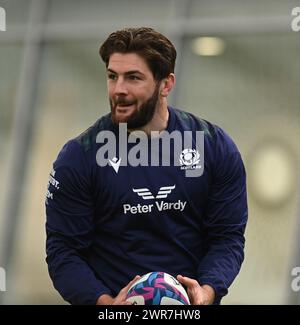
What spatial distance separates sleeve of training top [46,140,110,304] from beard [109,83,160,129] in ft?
1.09

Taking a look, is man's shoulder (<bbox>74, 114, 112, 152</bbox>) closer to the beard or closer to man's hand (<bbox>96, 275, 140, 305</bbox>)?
the beard

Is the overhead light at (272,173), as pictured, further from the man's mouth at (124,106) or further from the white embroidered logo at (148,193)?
the man's mouth at (124,106)

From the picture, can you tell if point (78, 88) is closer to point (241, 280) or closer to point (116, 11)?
point (116, 11)

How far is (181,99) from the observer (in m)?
6.56

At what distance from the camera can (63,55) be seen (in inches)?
279

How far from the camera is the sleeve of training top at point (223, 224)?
534 centimetres

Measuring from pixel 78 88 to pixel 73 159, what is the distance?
5.51 ft

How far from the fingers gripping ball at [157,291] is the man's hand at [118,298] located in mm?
40

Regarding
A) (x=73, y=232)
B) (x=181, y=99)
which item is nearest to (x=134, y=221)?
(x=73, y=232)

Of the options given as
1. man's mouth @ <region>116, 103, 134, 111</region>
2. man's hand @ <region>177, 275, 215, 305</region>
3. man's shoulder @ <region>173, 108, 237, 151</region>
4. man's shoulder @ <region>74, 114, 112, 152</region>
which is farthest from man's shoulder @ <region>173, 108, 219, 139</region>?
man's hand @ <region>177, 275, 215, 305</region>

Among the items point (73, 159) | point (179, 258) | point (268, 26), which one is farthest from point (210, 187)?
point (268, 26)

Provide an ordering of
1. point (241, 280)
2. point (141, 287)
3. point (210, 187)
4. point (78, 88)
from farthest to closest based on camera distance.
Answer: point (78, 88), point (241, 280), point (210, 187), point (141, 287)

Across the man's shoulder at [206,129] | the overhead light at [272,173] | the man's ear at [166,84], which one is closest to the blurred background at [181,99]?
the overhead light at [272,173]

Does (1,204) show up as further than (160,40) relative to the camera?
Yes
